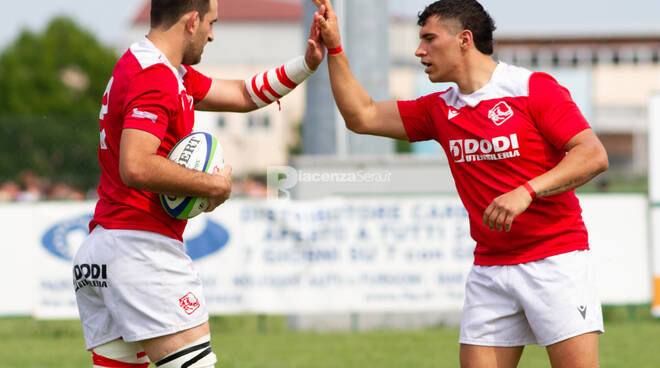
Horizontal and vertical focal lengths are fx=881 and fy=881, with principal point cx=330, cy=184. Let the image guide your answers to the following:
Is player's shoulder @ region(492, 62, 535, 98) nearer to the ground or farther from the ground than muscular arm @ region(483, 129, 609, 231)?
farther from the ground

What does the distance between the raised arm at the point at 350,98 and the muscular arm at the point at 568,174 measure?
3.29ft

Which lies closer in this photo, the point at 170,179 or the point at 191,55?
the point at 170,179

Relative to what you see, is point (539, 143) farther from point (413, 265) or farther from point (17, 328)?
point (17, 328)

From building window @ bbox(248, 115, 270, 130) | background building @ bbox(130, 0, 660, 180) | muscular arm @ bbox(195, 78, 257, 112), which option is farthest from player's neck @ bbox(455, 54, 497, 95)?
building window @ bbox(248, 115, 270, 130)

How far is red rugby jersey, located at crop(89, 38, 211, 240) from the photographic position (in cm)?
370

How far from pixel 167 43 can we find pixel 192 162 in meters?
0.55

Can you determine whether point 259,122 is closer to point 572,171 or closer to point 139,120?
point 572,171

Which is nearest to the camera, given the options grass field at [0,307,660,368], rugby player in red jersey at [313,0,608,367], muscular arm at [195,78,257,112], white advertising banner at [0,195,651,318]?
rugby player in red jersey at [313,0,608,367]

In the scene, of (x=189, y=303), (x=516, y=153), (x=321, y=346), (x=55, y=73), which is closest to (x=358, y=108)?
(x=516, y=153)

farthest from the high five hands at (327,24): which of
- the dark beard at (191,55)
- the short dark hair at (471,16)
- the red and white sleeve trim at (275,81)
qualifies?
the dark beard at (191,55)

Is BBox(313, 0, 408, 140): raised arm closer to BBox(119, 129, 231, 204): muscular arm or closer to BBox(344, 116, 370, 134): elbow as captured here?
BBox(344, 116, 370, 134): elbow

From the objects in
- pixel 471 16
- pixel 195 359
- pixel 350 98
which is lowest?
pixel 195 359

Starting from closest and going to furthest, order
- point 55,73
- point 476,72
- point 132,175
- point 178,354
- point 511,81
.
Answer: point 132,175
point 178,354
point 511,81
point 476,72
point 55,73

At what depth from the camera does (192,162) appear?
3.94 m
